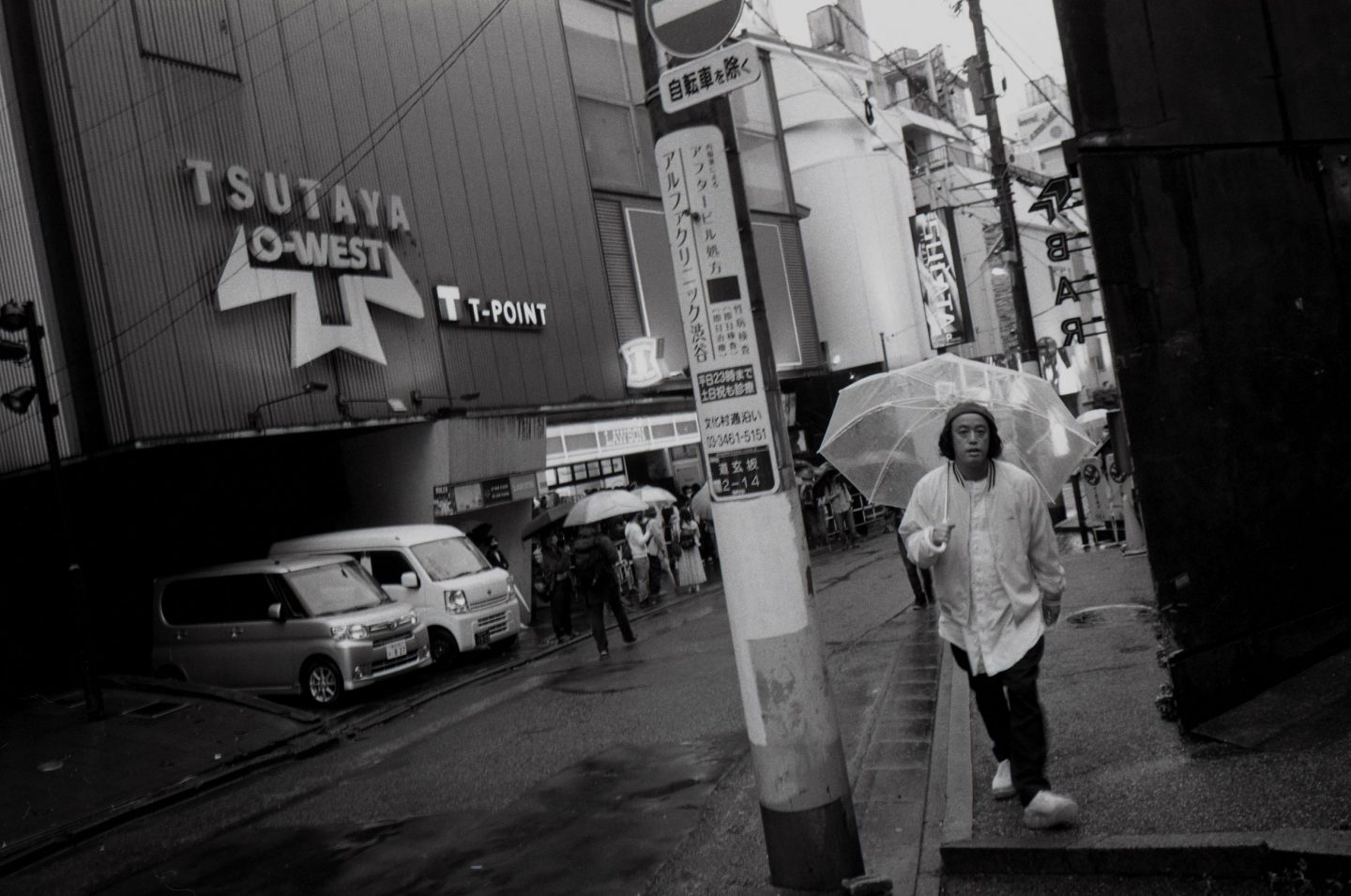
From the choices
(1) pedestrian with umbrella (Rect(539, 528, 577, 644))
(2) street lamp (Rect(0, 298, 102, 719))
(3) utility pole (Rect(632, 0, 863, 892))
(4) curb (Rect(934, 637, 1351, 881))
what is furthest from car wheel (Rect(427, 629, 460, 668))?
(3) utility pole (Rect(632, 0, 863, 892))

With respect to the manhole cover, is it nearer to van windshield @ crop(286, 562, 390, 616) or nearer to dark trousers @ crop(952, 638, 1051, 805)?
dark trousers @ crop(952, 638, 1051, 805)

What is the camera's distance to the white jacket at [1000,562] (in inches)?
197

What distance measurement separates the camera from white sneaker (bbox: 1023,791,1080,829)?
472cm

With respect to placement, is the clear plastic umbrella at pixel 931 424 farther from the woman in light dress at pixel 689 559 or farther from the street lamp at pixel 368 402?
the woman in light dress at pixel 689 559

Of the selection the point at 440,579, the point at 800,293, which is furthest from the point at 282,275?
the point at 800,293

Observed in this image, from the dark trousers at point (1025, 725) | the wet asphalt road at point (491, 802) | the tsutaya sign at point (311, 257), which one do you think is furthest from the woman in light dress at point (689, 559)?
the dark trousers at point (1025, 725)

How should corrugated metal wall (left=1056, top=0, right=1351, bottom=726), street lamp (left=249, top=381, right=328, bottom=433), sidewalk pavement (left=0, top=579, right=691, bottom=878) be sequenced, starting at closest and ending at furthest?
1. corrugated metal wall (left=1056, top=0, right=1351, bottom=726)
2. sidewalk pavement (left=0, top=579, right=691, bottom=878)
3. street lamp (left=249, top=381, right=328, bottom=433)

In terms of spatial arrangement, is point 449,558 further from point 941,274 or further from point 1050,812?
point 941,274

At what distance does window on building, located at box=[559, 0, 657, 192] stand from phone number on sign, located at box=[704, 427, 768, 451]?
21.8 m

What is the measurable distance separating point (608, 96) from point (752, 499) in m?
23.7

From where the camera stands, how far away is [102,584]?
1908cm

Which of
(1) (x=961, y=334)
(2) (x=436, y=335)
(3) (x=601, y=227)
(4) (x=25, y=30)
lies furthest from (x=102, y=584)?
(1) (x=961, y=334)

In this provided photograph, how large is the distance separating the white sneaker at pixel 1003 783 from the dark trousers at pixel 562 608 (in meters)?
11.6

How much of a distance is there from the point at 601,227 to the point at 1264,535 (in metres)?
21.0
